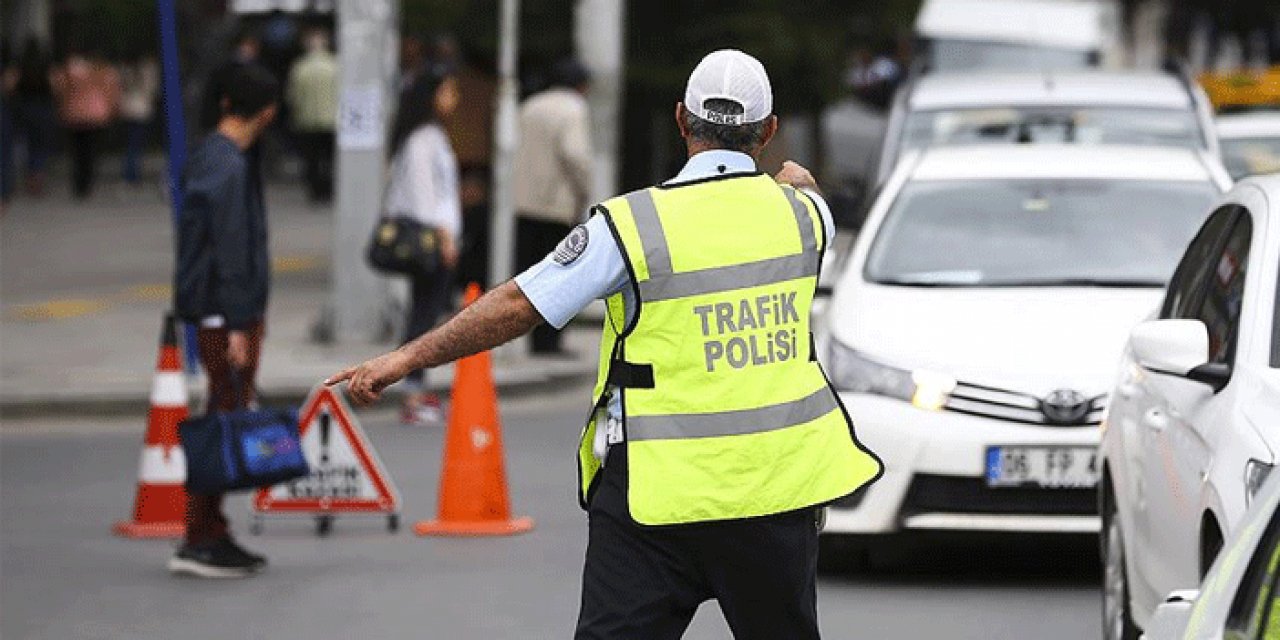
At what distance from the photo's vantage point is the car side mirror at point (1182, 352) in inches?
289

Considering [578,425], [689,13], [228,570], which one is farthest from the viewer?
[689,13]

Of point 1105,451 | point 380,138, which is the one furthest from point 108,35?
point 1105,451

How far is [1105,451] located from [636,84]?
1843 centimetres

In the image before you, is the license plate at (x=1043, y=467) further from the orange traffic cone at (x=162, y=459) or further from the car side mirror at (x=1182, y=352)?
the orange traffic cone at (x=162, y=459)

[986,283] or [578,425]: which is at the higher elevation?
[986,283]

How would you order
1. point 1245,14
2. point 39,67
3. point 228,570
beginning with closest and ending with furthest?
point 228,570 → point 39,67 → point 1245,14

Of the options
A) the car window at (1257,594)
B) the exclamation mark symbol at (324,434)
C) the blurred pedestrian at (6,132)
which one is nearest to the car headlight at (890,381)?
the exclamation mark symbol at (324,434)

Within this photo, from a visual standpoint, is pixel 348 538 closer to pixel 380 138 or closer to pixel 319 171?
pixel 380 138

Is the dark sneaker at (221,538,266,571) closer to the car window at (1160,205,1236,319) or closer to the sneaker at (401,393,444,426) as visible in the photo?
the car window at (1160,205,1236,319)

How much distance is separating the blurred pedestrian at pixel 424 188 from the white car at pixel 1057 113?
2.24 metres

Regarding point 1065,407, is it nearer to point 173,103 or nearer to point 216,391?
Result: point 216,391

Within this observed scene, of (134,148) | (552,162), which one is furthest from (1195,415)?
(134,148)

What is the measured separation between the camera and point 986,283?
35.7ft

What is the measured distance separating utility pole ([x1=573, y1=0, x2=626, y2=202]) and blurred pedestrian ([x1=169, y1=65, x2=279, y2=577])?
12.4 metres
